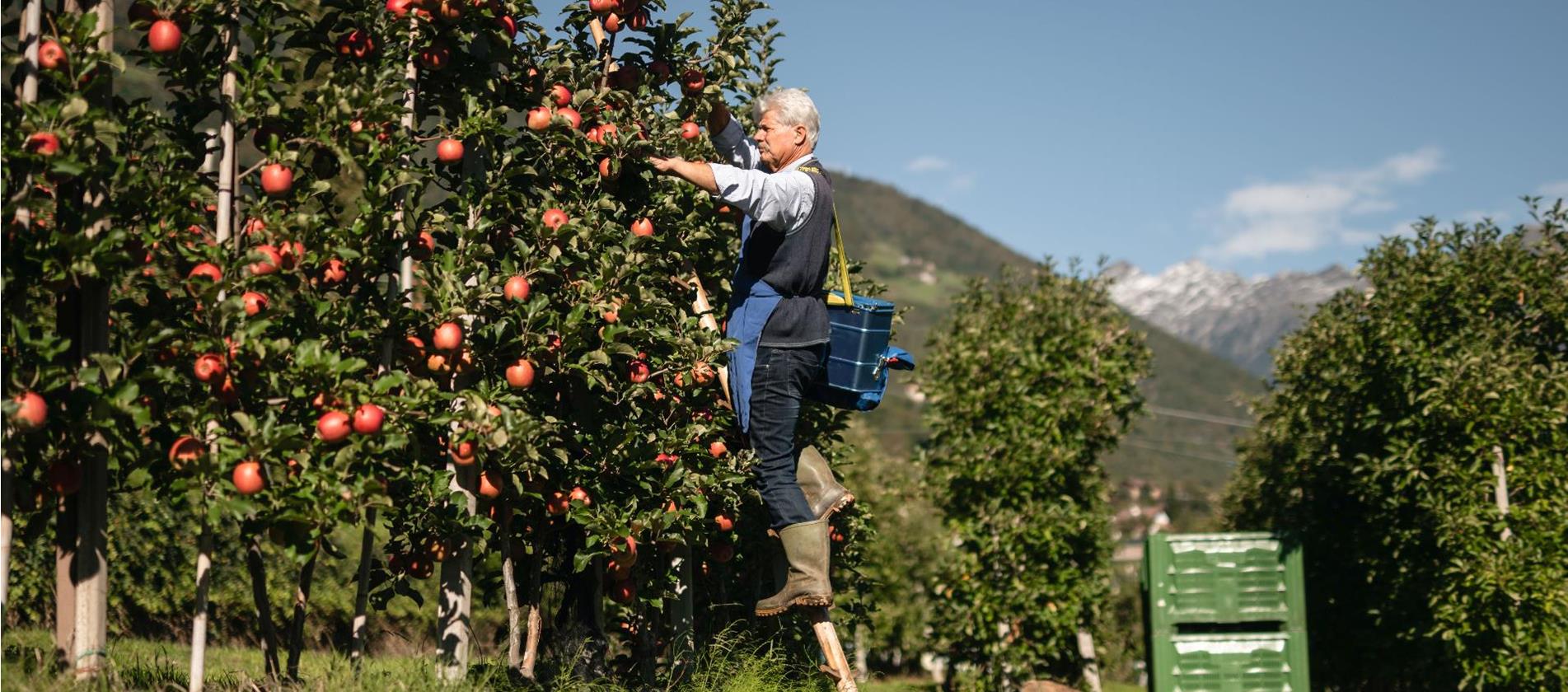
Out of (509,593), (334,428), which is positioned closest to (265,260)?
(334,428)

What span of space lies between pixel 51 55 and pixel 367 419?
143 centimetres

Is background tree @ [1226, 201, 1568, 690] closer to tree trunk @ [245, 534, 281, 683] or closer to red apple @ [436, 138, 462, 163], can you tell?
red apple @ [436, 138, 462, 163]

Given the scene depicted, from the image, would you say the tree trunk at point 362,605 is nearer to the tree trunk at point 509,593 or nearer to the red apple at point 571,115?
the tree trunk at point 509,593

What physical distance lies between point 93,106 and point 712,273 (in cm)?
308

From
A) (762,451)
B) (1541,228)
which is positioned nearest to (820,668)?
(762,451)

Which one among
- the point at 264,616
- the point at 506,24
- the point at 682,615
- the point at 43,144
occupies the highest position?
the point at 506,24

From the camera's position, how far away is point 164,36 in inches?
151

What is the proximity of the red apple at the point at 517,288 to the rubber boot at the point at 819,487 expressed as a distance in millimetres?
1535

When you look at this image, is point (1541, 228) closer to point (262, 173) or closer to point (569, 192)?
point (569, 192)

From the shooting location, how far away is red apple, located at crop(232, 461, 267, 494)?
359cm

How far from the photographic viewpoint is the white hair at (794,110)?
17.0 ft

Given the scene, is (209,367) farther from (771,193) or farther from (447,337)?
(771,193)

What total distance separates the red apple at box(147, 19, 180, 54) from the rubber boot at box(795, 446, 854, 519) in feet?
9.42

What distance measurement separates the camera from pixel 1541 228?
1215 cm
